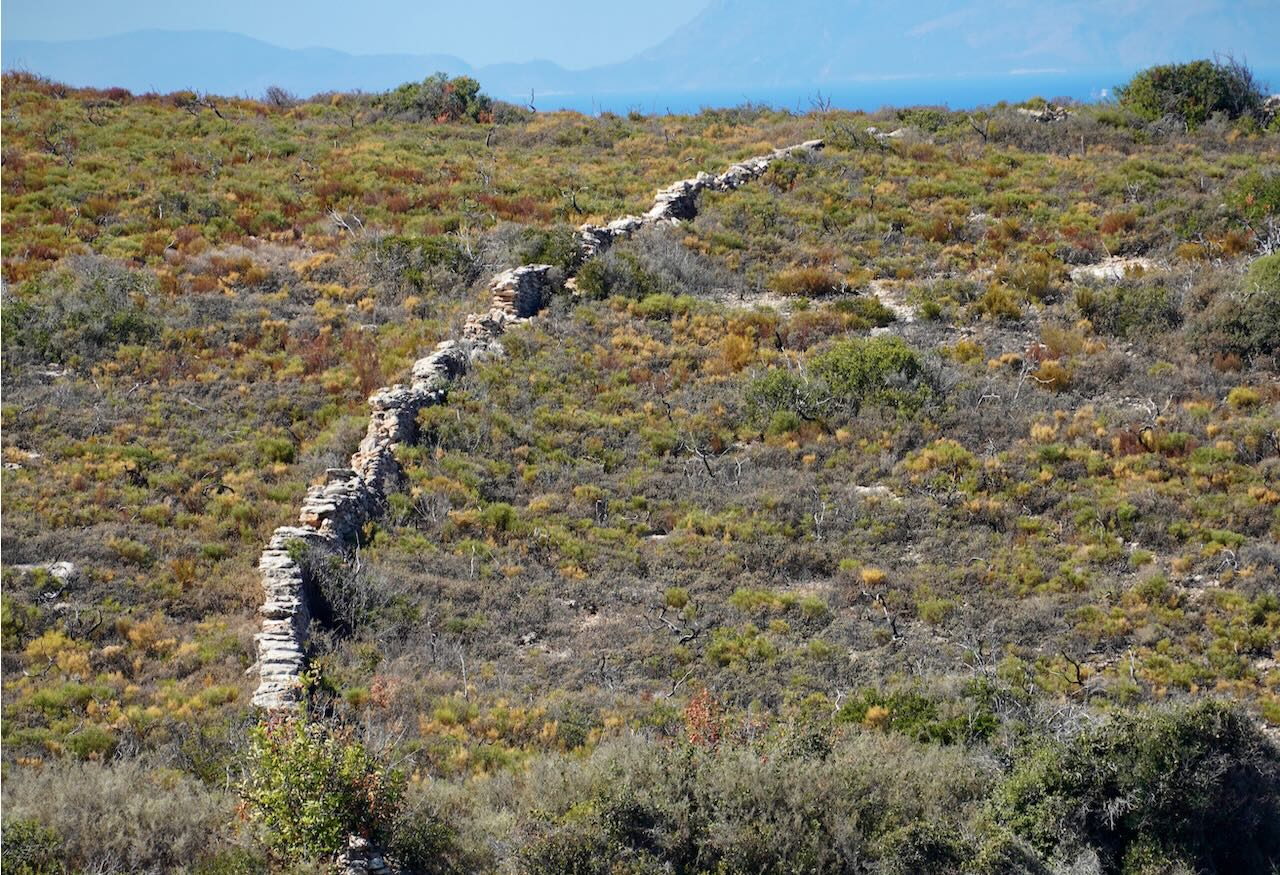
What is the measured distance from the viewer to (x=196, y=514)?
13.9m

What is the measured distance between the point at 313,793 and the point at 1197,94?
37.3m

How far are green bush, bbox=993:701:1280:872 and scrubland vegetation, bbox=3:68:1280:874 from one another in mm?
35

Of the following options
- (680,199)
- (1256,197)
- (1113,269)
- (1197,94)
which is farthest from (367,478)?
(1197,94)

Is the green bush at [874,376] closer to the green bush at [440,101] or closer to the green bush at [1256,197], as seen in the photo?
the green bush at [1256,197]

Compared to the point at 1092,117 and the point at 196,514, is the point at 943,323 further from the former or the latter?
the point at 1092,117

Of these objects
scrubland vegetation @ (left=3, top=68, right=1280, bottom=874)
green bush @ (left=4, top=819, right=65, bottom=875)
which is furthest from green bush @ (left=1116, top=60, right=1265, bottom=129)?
green bush @ (left=4, top=819, right=65, bottom=875)

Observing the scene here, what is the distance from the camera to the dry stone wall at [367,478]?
11086mm

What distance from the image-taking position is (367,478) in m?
14.7

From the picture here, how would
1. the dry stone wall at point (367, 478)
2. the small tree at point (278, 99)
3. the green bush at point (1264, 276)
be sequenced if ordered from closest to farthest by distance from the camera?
the dry stone wall at point (367, 478) → the green bush at point (1264, 276) → the small tree at point (278, 99)

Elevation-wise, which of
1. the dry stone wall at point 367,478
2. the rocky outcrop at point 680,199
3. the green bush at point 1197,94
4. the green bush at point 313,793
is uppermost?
the green bush at point 1197,94

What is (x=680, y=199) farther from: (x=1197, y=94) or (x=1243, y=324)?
(x=1197, y=94)

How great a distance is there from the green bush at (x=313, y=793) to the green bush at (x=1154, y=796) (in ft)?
17.8

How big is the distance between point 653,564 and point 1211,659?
6.85 metres

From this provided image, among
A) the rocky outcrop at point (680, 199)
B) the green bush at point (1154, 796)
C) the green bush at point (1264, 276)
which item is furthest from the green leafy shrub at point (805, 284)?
the green bush at point (1154, 796)
